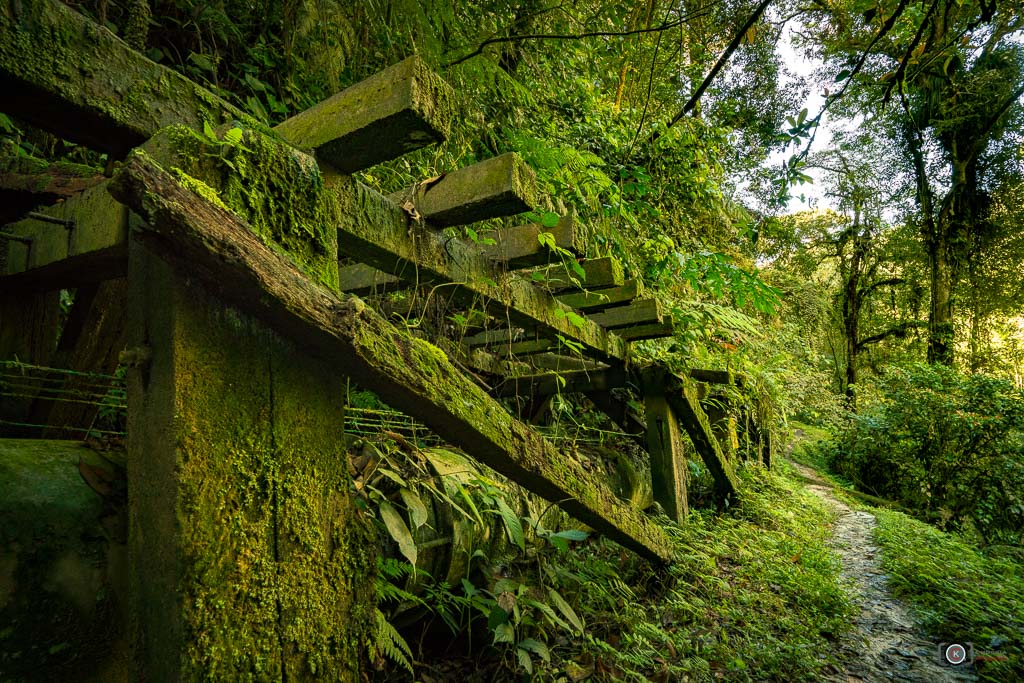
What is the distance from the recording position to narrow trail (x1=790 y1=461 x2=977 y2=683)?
137 inches

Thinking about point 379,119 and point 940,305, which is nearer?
point 379,119

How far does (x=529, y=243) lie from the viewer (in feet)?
8.87

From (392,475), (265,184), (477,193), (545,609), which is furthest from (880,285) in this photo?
(265,184)

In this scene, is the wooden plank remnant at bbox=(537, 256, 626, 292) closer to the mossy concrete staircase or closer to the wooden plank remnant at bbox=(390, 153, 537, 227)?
the wooden plank remnant at bbox=(390, 153, 537, 227)

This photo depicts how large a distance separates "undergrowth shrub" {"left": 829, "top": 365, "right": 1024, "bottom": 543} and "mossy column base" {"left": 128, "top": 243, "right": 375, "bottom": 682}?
11222 millimetres

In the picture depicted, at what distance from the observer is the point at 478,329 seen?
4742mm

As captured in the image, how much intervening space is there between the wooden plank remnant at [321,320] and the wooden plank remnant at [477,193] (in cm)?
66

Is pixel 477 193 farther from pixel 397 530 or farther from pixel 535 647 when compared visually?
pixel 535 647

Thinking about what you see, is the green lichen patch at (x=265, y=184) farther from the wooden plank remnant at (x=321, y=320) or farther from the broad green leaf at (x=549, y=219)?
the broad green leaf at (x=549, y=219)

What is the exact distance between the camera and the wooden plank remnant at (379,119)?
140cm

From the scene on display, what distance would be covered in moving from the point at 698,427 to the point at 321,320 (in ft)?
17.4

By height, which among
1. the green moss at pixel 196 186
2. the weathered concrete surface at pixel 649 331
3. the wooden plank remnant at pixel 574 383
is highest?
the weathered concrete surface at pixel 649 331

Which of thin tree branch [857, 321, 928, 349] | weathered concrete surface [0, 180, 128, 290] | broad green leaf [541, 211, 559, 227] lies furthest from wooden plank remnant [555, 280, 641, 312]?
thin tree branch [857, 321, 928, 349]

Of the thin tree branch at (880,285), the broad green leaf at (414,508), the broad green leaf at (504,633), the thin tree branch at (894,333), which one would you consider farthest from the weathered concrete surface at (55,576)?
the thin tree branch at (880,285)
